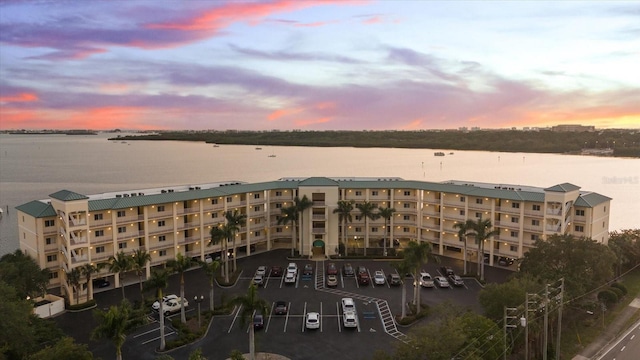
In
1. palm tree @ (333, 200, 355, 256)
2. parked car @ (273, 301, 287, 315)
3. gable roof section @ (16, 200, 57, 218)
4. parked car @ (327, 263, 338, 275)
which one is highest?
gable roof section @ (16, 200, 57, 218)

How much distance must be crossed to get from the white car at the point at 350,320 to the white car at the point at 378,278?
35.7 feet

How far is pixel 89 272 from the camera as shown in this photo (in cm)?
4600

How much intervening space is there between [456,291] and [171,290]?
31080mm

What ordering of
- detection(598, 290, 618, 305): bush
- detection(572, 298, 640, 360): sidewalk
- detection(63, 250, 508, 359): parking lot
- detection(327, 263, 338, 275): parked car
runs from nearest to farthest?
detection(572, 298, 640, 360): sidewalk, detection(63, 250, 508, 359): parking lot, detection(598, 290, 618, 305): bush, detection(327, 263, 338, 275): parked car

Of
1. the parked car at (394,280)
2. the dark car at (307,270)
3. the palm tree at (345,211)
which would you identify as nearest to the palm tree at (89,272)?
the dark car at (307,270)

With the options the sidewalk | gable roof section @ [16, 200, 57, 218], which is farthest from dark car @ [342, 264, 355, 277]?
gable roof section @ [16, 200, 57, 218]

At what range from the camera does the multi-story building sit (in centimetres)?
4928

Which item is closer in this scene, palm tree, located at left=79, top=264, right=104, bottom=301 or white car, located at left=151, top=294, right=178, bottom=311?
white car, located at left=151, top=294, right=178, bottom=311

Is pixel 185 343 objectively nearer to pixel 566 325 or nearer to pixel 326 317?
pixel 326 317

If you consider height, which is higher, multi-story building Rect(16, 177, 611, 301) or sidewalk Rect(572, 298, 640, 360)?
multi-story building Rect(16, 177, 611, 301)

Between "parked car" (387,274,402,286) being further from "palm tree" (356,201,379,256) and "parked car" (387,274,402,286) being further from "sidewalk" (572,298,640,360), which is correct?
"sidewalk" (572,298,640,360)

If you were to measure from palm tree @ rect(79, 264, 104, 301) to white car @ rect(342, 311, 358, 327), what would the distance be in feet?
84.4

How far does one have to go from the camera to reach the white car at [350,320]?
40250 millimetres

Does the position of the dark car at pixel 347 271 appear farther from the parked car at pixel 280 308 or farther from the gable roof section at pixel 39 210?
the gable roof section at pixel 39 210
